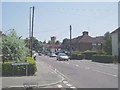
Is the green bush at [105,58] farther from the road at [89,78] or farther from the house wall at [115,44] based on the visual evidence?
the road at [89,78]

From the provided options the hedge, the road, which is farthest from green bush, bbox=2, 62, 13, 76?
the road

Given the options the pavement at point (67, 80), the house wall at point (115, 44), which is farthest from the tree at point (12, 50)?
the house wall at point (115, 44)

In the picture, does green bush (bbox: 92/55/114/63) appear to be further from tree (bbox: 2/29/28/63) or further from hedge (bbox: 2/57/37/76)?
hedge (bbox: 2/57/37/76)

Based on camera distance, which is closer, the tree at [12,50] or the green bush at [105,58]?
the tree at [12,50]

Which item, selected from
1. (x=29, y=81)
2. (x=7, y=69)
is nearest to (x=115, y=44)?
(x=7, y=69)

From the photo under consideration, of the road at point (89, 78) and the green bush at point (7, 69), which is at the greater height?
the green bush at point (7, 69)

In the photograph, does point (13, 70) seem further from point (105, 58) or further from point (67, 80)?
point (105, 58)

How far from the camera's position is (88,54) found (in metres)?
77.5

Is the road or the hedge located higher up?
the hedge

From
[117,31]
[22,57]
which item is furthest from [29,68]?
[117,31]

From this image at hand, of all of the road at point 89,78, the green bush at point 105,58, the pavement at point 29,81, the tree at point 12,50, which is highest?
the tree at point 12,50

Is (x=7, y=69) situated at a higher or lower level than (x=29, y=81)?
higher

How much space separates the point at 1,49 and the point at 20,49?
1.59 meters

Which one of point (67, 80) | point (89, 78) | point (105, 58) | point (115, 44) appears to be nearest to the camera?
point (67, 80)
